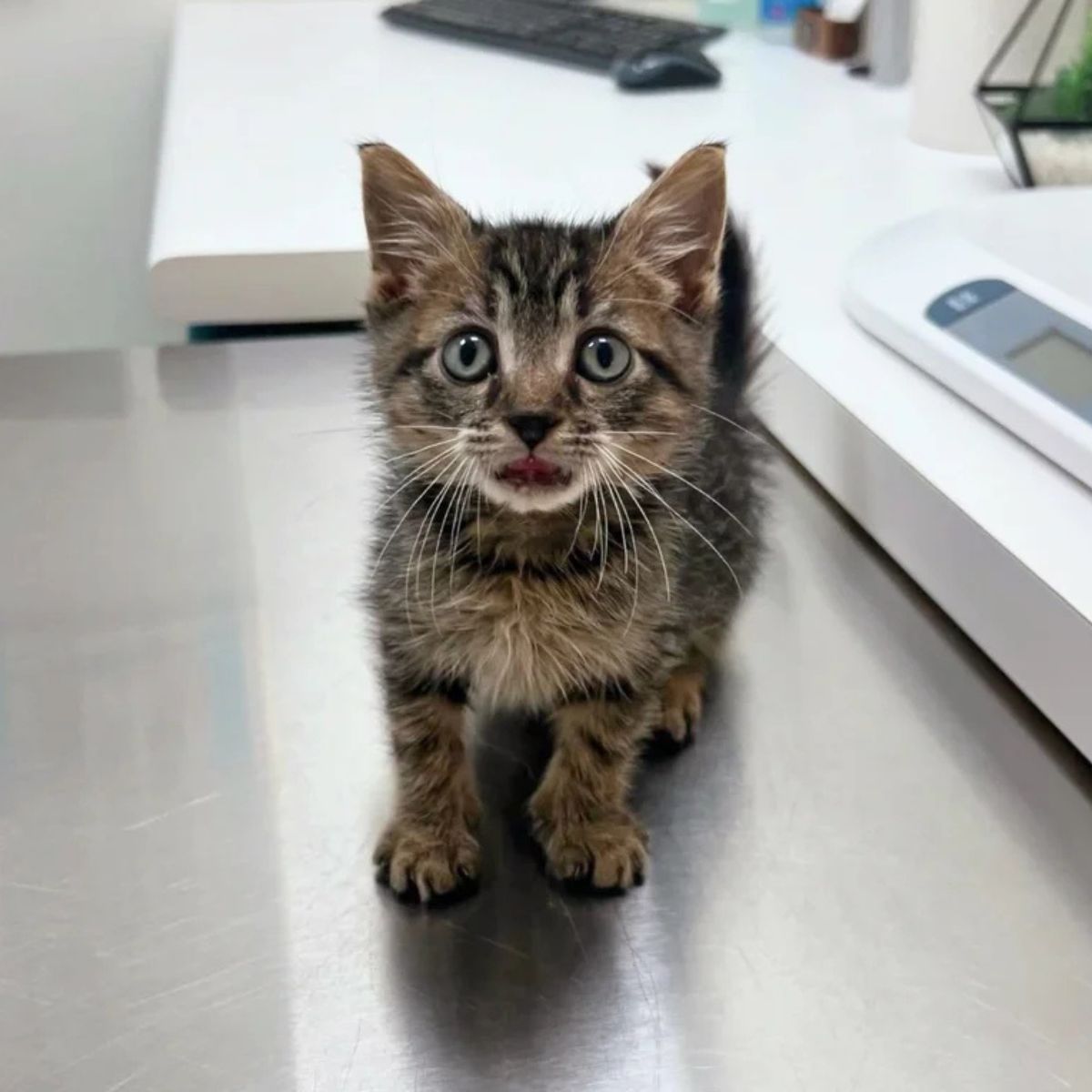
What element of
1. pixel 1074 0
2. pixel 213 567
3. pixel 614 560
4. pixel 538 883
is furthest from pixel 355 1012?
pixel 1074 0

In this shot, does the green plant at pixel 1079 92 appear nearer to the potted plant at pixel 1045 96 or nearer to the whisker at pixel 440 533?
the potted plant at pixel 1045 96

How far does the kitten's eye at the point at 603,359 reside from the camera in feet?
2.56

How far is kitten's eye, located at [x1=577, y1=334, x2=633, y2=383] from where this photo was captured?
2.56 feet

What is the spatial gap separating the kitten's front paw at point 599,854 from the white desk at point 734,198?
0.26 metres

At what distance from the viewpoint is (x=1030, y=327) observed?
92cm

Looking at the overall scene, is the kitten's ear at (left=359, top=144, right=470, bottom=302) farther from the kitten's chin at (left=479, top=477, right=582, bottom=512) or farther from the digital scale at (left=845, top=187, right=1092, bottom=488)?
the digital scale at (left=845, top=187, right=1092, bottom=488)

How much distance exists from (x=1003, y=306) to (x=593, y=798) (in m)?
0.48

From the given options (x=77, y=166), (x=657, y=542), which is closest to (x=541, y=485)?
(x=657, y=542)

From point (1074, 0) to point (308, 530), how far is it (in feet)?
3.19

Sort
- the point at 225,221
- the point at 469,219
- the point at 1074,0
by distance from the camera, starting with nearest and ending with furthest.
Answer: the point at 469,219 → the point at 225,221 → the point at 1074,0

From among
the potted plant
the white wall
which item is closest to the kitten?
the potted plant

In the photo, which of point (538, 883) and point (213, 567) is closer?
point (538, 883)

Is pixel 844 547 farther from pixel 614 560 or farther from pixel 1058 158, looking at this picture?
pixel 1058 158

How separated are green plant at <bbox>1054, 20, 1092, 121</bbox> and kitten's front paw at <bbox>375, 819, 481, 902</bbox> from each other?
1015 mm
